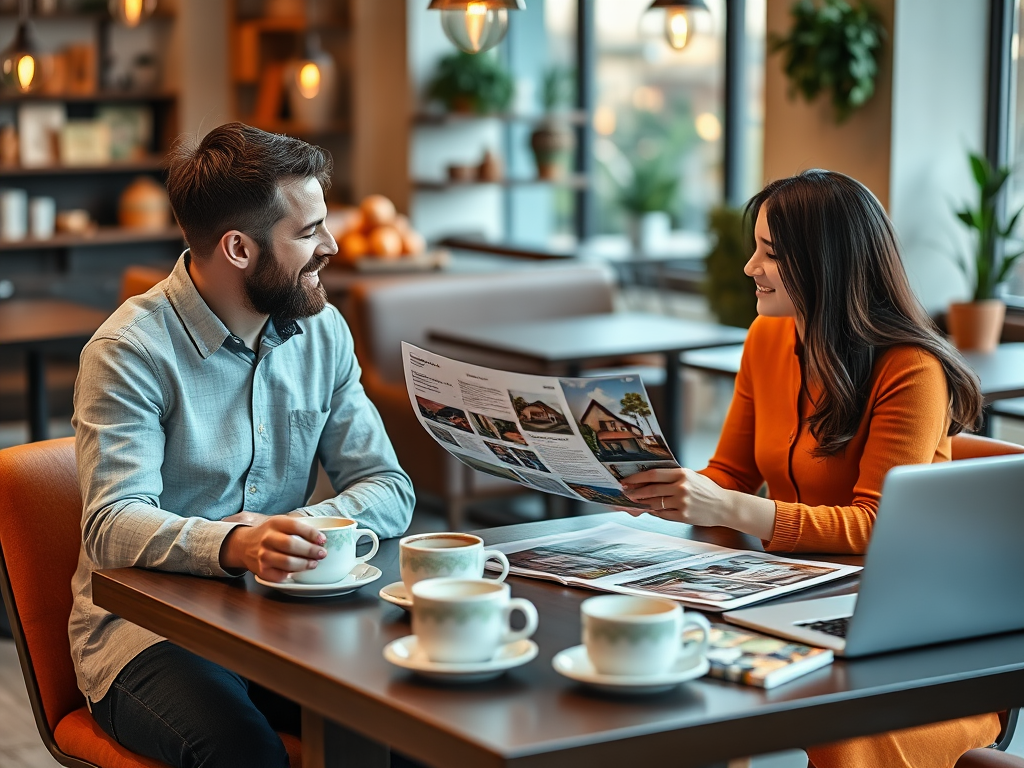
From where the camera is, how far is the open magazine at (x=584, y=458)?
57.8 inches

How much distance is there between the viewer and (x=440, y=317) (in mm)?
4797

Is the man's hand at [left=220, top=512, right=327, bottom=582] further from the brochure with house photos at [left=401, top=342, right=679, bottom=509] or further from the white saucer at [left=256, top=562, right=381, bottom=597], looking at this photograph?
the brochure with house photos at [left=401, top=342, right=679, bottom=509]

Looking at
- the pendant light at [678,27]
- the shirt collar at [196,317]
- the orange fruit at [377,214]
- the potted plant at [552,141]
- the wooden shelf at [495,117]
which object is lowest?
the shirt collar at [196,317]

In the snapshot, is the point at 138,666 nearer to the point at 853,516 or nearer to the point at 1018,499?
the point at 853,516

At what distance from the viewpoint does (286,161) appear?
1827 mm

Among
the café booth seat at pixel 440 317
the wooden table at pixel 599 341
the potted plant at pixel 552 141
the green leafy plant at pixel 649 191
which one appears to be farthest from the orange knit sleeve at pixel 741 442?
the potted plant at pixel 552 141

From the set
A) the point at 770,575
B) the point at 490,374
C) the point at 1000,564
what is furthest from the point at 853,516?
the point at 490,374

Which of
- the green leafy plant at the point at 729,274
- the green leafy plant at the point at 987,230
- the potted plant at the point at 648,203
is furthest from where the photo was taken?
the potted plant at the point at 648,203

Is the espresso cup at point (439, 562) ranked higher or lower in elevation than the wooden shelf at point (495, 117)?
lower

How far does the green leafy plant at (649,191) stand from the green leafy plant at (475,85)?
775 millimetres

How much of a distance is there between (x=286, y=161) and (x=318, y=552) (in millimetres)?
598

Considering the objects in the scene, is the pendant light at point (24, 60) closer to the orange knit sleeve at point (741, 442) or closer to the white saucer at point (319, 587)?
the orange knit sleeve at point (741, 442)

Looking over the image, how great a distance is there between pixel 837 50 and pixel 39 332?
2697 mm

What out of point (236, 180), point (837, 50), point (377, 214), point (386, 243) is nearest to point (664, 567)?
point (236, 180)
